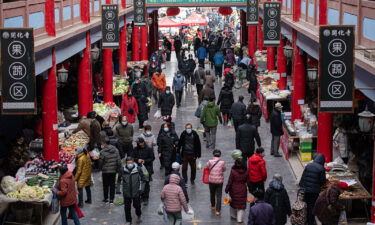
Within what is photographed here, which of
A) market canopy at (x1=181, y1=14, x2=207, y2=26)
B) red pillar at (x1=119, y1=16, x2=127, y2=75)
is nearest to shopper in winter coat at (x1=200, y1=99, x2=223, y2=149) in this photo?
red pillar at (x1=119, y1=16, x2=127, y2=75)

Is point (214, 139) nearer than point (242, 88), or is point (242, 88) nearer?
point (214, 139)

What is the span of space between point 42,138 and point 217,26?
2438 inches

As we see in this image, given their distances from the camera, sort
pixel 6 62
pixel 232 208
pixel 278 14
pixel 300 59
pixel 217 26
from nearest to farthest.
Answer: pixel 6 62 < pixel 232 208 < pixel 300 59 < pixel 278 14 < pixel 217 26

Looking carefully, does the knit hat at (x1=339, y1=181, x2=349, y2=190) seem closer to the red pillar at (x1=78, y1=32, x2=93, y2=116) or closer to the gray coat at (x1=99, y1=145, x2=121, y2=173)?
the gray coat at (x1=99, y1=145, x2=121, y2=173)

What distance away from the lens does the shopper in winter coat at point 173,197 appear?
14312 mm

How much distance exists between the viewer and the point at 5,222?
14836mm

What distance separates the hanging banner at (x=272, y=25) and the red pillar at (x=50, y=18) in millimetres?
8759

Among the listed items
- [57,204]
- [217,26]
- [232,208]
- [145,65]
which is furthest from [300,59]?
[217,26]

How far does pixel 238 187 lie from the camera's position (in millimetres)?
15641

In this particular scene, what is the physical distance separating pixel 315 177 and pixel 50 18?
27.4 feet

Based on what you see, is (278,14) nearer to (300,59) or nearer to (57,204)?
(300,59)

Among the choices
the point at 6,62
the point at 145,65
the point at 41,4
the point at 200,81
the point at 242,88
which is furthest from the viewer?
the point at 145,65

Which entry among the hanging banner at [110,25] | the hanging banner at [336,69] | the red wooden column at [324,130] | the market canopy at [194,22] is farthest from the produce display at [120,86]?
the market canopy at [194,22]

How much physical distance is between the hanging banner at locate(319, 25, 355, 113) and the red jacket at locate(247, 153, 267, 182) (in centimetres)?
287
